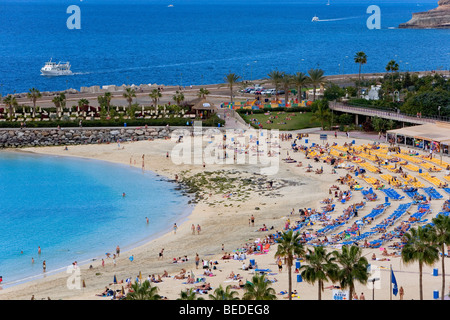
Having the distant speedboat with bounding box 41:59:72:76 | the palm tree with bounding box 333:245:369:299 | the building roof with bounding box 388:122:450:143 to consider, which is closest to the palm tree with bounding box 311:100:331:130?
the building roof with bounding box 388:122:450:143

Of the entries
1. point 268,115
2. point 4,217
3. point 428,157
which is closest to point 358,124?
point 268,115

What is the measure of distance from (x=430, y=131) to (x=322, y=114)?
46.7 feet

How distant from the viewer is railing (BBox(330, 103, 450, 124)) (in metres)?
71.3

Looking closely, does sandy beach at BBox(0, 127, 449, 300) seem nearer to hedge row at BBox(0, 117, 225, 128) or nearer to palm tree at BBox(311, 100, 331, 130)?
palm tree at BBox(311, 100, 331, 130)

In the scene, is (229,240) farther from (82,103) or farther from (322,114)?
(82,103)

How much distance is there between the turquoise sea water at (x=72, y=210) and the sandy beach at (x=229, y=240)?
192cm

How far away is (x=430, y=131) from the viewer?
66.2 metres

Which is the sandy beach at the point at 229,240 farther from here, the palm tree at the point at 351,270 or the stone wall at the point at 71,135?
the stone wall at the point at 71,135

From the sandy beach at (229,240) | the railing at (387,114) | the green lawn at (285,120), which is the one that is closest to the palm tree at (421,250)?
the sandy beach at (229,240)

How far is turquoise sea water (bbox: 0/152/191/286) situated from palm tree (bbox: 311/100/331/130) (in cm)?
2226

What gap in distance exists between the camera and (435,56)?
601 ft
